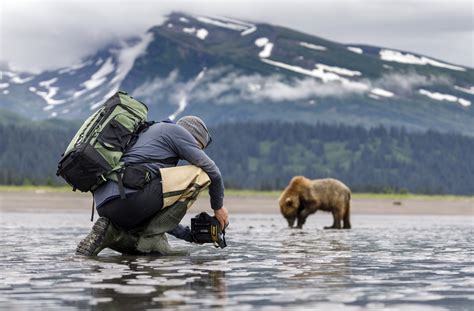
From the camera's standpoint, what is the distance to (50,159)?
650 feet

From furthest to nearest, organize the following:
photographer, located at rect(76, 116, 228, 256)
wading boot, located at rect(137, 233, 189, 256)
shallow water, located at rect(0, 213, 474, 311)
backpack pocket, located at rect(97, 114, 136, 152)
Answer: wading boot, located at rect(137, 233, 189, 256) < photographer, located at rect(76, 116, 228, 256) < backpack pocket, located at rect(97, 114, 136, 152) < shallow water, located at rect(0, 213, 474, 311)

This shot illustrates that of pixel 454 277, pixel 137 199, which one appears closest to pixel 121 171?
pixel 137 199

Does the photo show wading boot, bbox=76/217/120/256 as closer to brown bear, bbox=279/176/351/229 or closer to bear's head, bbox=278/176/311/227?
brown bear, bbox=279/176/351/229

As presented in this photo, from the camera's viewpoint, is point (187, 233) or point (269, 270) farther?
point (187, 233)

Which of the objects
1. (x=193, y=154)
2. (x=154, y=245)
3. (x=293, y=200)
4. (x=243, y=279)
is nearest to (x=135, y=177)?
(x=193, y=154)

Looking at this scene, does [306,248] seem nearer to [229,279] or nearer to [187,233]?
[187,233]

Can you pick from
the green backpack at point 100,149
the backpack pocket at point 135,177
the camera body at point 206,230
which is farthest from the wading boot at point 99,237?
the camera body at point 206,230

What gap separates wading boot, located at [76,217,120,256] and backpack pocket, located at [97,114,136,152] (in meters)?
0.91

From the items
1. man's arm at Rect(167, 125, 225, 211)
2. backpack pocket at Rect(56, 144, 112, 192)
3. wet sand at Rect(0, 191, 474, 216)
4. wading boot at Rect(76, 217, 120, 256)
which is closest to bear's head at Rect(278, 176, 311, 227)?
man's arm at Rect(167, 125, 225, 211)

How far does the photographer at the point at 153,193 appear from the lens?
39.8 ft

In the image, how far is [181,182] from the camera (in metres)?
12.3

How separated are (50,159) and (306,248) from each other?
613 feet

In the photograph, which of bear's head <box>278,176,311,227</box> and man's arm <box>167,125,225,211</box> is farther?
bear's head <box>278,176,311,227</box>

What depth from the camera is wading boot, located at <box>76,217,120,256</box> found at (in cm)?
1229
